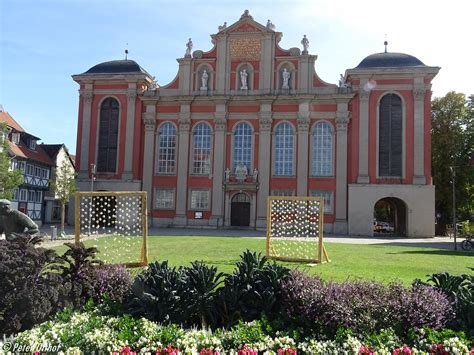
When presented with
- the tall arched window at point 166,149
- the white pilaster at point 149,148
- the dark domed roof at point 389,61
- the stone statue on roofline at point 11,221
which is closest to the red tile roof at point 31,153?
the white pilaster at point 149,148

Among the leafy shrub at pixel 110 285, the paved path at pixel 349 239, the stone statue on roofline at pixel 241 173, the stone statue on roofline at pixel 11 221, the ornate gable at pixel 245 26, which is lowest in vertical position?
the paved path at pixel 349 239

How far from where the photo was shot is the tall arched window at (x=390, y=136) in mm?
34469

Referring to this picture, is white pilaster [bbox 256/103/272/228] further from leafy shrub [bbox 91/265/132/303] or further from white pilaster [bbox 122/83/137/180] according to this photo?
leafy shrub [bbox 91/265/132/303]

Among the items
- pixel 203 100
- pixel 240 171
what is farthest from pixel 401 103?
pixel 203 100

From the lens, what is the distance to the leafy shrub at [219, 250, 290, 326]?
6.54 m

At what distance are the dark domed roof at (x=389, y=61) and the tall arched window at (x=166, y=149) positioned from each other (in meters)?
17.1

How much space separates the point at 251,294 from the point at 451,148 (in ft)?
132

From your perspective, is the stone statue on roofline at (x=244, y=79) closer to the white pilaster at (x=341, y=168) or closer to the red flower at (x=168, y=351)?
the white pilaster at (x=341, y=168)

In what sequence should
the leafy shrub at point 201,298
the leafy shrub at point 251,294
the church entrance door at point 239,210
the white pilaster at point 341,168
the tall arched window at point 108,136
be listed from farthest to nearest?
the tall arched window at point 108,136 < the church entrance door at point 239,210 < the white pilaster at point 341,168 < the leafy shrub at point 201,298 < the leafy shrub at point 251,294

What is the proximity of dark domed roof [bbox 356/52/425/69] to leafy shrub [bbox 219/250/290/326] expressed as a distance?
106 ft

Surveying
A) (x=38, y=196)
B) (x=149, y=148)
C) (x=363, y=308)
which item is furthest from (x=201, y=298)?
(x=38, y=196)

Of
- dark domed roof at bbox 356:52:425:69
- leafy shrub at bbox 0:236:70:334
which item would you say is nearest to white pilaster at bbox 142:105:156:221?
dark domed roof at bbox 356:52:425:69

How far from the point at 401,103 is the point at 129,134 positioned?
2350cm

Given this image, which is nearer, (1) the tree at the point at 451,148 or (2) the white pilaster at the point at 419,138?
(2) the white pilaster at the point at 419,138
